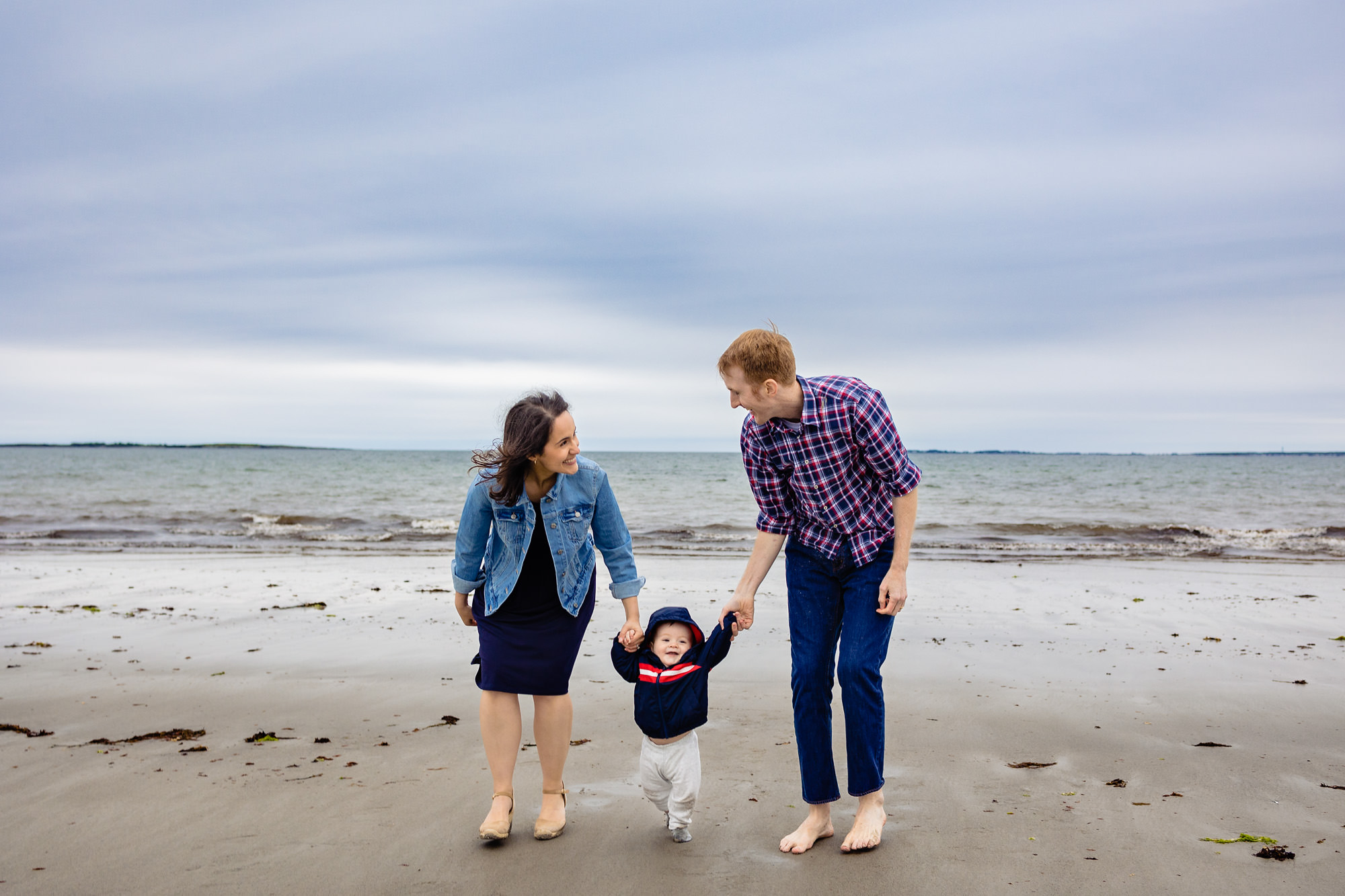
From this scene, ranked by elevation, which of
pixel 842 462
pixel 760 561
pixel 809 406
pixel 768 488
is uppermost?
pixel 809 406

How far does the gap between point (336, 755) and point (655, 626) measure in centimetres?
210

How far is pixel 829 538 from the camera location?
3172 mm

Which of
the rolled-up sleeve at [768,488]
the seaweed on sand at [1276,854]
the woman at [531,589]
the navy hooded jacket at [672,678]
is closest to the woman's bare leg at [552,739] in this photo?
the woman at [531,589]

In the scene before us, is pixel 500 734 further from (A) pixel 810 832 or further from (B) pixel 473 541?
(A) pixel 810 832

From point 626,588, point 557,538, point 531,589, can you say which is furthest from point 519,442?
point 626,588

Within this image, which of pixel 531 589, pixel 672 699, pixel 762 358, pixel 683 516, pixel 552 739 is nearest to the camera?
pixel 762 358

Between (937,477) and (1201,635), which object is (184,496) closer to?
(1201,635)

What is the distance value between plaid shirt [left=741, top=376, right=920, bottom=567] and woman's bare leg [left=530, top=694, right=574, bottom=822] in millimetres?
1179

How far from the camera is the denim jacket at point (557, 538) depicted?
3350 mm

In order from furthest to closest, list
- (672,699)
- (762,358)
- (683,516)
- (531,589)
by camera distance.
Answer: (683,516)
(531,589)
(672,699)
(762,358)

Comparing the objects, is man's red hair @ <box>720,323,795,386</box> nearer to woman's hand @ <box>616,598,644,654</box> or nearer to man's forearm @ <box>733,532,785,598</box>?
man's forearm @ <box>733,532,785,598</box>

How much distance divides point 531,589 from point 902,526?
1449 millimetres

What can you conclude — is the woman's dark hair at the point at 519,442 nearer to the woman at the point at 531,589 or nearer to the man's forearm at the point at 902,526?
the woman at the point at 531,589

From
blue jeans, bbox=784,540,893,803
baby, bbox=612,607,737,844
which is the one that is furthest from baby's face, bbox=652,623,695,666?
blue jeans, bbox=784,540,893,803
